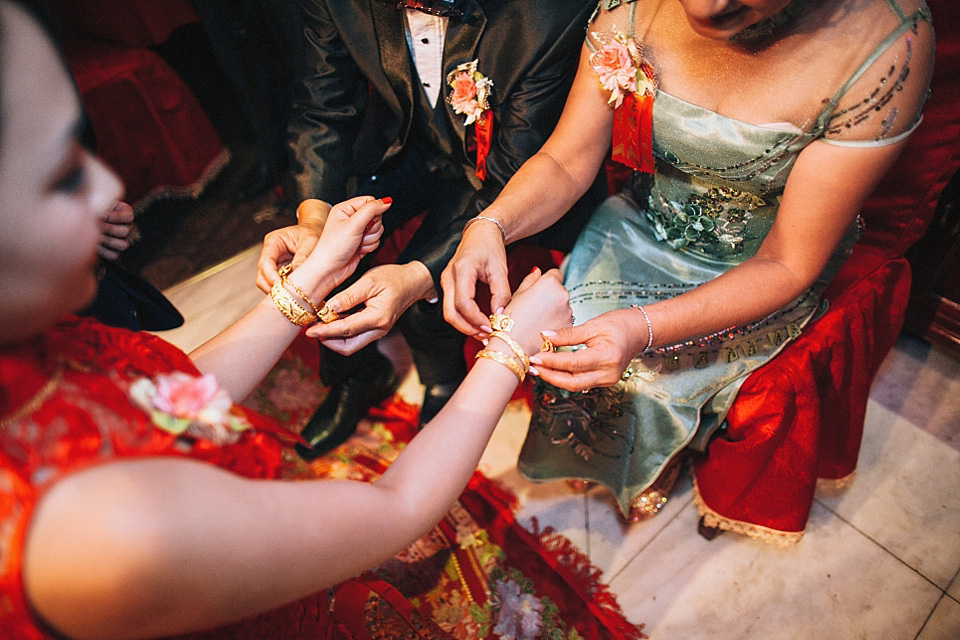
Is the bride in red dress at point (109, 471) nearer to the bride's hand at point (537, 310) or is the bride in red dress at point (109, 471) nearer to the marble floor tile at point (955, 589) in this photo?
the bride's hand at point (537, 310)

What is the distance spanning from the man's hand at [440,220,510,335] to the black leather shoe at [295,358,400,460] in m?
0.73

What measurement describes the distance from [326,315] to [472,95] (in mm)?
654

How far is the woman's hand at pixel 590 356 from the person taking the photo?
3.34 feet

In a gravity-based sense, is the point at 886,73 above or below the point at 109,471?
above

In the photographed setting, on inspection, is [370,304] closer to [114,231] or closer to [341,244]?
[341,244]

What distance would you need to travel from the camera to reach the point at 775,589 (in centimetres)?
147

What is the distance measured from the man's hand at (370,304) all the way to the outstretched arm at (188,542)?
1.89 feet

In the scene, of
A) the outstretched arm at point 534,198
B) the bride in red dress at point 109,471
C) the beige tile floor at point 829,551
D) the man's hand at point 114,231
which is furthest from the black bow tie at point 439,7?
the beige tile floor at point 829,551

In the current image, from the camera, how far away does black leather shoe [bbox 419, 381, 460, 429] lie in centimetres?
176

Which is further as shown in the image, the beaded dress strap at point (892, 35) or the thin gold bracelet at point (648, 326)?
the thin gold bracelet at point (648, 326)

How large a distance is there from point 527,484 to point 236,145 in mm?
2693

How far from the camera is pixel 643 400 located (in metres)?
1.26

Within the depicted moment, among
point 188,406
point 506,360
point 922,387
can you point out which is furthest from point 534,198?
point 922,387

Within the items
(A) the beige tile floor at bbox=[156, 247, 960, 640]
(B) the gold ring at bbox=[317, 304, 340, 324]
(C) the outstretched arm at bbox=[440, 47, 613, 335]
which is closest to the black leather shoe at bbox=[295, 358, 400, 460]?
(A) the beige tile floor at bbox=[156, 247, 960, 640]
